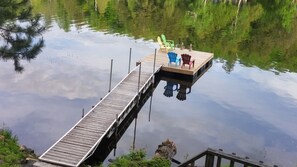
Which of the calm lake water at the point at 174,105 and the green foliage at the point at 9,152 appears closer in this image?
the green foliage at the point at 9,152

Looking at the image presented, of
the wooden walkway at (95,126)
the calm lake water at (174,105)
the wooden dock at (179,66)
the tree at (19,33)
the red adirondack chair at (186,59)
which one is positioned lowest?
the calm lake water at (174,105)

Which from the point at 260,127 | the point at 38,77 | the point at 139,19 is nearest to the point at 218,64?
the point at 260,127

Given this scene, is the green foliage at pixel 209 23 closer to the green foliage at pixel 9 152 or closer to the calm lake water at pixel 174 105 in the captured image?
the calm lake water at pixel 174 105

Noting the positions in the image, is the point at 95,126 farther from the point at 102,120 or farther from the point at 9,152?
the point at 9,152

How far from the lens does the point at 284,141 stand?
19.0 m

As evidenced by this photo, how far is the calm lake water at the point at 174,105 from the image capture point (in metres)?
17.6

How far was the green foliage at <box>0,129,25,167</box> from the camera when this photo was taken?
12.3 meters

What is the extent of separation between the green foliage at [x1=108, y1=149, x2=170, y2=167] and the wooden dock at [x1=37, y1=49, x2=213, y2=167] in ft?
4.01

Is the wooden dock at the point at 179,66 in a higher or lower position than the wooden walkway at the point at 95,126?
higher

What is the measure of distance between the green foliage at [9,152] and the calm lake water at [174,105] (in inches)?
68.7


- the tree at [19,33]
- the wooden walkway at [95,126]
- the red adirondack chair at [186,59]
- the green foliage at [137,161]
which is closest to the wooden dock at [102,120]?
the wooden walkway at [95,126]

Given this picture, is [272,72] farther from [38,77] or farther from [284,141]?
[38,77]

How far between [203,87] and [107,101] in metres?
9.54

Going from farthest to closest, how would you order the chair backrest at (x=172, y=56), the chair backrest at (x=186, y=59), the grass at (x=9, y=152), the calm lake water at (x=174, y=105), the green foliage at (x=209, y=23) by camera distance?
the green foliage at (x=209, y=23), the chair backrest at (x=172, y=56), the chair backrest at (x=186, y=59), the calm lake water at (x=174, y=105), the grass at (x=9, y=152)
